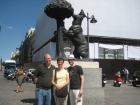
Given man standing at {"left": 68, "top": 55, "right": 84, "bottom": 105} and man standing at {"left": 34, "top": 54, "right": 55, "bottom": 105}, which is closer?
man standing at {"left": 34, "top": 54, "right": 55, "bottom": 105}

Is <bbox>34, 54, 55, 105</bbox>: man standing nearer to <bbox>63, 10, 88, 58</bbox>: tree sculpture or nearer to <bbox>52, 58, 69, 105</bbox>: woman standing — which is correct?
<bbox>52, 58, 69, 105</bbox>: woman standing

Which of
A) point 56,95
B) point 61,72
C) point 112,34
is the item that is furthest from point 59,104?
point 112,34

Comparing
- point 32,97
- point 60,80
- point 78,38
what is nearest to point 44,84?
point 60,80

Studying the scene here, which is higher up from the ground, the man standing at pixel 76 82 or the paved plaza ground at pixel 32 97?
the man standing at pixel 76 82

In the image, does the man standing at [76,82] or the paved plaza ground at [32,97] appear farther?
the paved plaza ground at [32,97]

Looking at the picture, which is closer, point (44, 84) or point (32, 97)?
point (44, 84)

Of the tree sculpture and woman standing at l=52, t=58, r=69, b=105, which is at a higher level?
the tree sculpture

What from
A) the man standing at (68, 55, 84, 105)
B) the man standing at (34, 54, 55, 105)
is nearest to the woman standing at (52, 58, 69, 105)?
the man standing at (34, 54, 55, 105)

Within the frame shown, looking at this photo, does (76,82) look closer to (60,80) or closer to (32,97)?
(60,80)

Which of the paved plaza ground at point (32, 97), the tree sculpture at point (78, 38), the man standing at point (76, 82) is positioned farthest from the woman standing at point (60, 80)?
the tree sculpture at point (78, 38)

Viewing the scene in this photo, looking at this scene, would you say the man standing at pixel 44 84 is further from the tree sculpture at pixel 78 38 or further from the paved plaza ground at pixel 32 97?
the tree sculpture at pixel 78 38

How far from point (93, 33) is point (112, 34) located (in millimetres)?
3428

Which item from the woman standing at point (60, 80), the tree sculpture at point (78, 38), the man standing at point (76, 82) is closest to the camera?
the woman standing at point (60, 80)

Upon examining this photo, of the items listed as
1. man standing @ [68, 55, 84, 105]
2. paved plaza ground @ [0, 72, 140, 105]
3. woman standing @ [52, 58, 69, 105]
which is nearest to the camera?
woman standing @ [52, 58, 69, 105]
